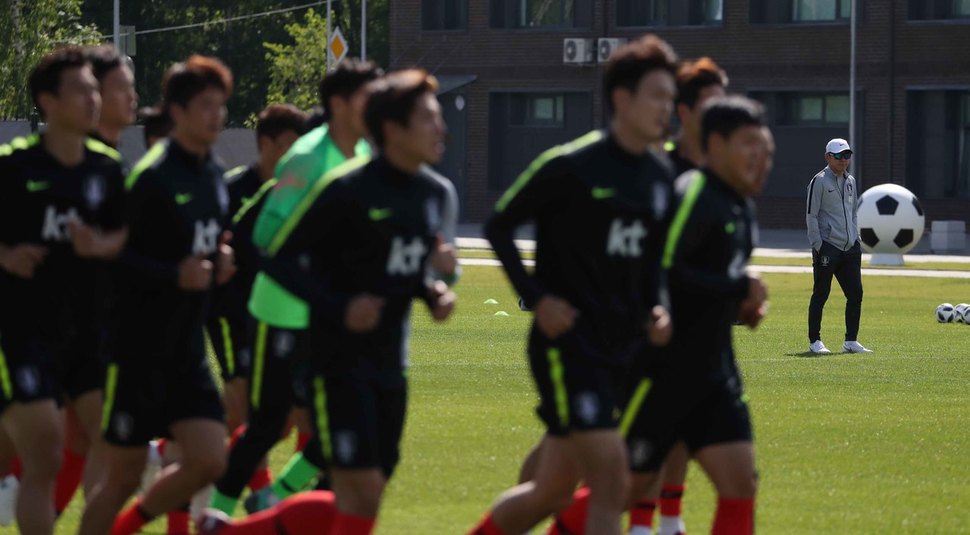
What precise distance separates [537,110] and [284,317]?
166 ft

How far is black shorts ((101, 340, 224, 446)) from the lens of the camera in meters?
7.52

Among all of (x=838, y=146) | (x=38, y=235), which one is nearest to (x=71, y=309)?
(x=38, y=235)

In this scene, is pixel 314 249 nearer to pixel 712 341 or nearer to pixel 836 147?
pixel 712 341

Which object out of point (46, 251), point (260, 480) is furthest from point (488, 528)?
point (260, 480)

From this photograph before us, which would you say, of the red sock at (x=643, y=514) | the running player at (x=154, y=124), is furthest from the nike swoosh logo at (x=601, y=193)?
the running player at (x=154, y=124)

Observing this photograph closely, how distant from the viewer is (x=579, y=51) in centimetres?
5634

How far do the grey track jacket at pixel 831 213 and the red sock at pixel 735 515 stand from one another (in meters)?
12.9

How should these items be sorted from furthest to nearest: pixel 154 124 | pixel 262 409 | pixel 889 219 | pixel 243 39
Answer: pixel 243 39, pixel 889 219, pixel 154 124, pixel 262 409

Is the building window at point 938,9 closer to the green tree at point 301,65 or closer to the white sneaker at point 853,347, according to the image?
the green tree at point 301,65

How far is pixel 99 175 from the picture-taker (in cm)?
779

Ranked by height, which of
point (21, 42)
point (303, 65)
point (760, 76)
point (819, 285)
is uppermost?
point (21, 42)

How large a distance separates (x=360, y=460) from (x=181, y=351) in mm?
1230

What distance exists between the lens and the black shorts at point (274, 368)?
8.50 m

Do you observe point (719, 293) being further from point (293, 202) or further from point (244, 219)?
point (244, 219)
